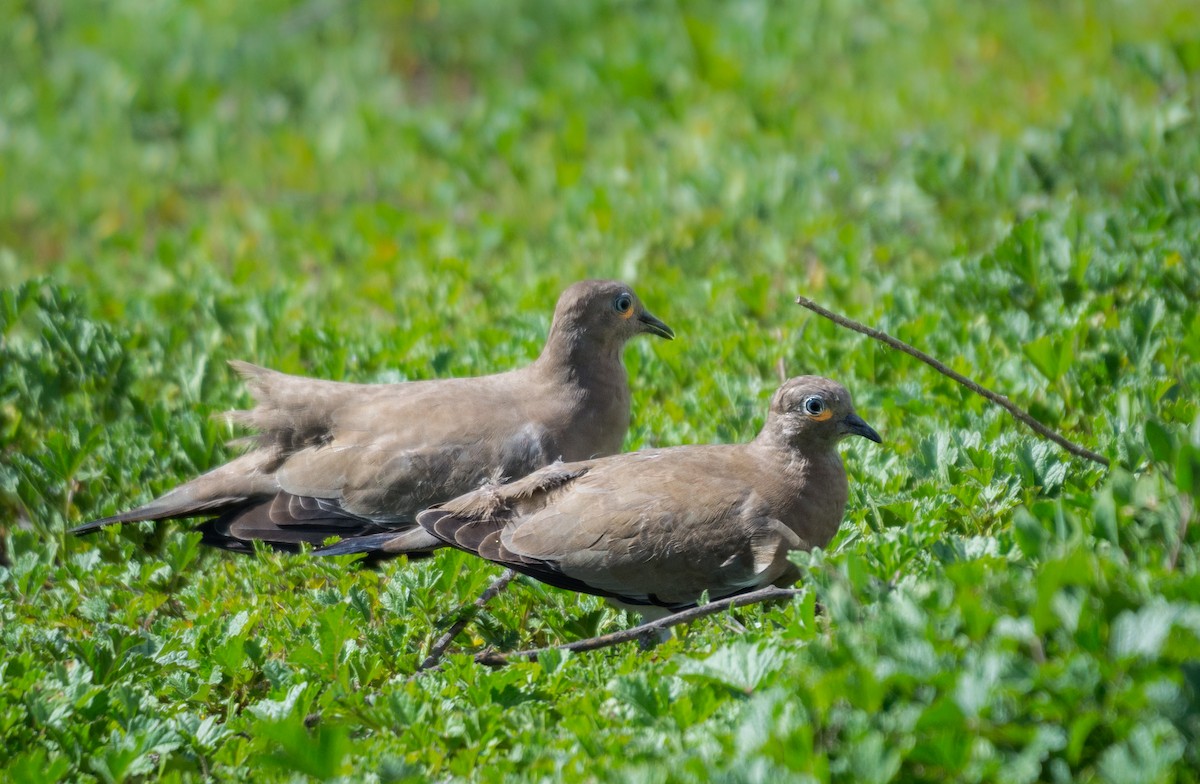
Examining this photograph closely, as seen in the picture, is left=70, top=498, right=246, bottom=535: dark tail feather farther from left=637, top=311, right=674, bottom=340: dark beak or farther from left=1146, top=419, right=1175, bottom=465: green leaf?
left=1146, top=419, right=1175, bottom=465: green leaf

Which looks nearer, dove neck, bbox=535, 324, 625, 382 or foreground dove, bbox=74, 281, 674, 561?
foreground dove, bbox=74, 281, 674, 561

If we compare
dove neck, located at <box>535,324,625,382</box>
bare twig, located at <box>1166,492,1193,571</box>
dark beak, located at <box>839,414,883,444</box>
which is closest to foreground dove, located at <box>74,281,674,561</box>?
dove neck, located at <box>535,324,625,382</box>

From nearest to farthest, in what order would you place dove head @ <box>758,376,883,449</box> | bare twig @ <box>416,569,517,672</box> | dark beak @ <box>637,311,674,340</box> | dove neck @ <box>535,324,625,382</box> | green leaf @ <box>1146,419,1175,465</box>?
1. green leaf @ <box>1146,419,1175,465</box>
2. bare twig @ <box>416,569,517,672</box>
3. dove head @ <box>758,376,883,449</box>
4. dove neck @ <box>535,324,625,382</box>
5. dark beak @ <box>637,311,674,340</box>

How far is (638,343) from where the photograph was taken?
6.96 metres

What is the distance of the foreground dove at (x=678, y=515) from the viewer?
4.56 meters

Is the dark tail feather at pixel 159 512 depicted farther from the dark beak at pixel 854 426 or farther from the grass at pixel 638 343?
the dark beak at pixel 854 426

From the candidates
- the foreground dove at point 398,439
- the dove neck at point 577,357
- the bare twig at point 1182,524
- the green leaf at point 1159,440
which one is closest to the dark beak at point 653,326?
the foreground dove at point 398,439

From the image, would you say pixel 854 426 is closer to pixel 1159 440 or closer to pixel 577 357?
pixel 1159 440

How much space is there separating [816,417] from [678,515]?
62cm

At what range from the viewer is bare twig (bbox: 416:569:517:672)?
4488mm

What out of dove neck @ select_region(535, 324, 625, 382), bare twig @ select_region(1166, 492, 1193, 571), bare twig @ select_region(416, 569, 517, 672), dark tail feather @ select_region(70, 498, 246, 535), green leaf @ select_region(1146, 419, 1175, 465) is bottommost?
bare twig @ select_region(416, 569, 517, 672)

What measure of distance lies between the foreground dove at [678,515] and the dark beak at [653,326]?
130 cm

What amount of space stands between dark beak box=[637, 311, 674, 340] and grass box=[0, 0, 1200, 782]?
1.04 ft

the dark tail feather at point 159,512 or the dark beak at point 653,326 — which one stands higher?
the dark beak at point 653,326
